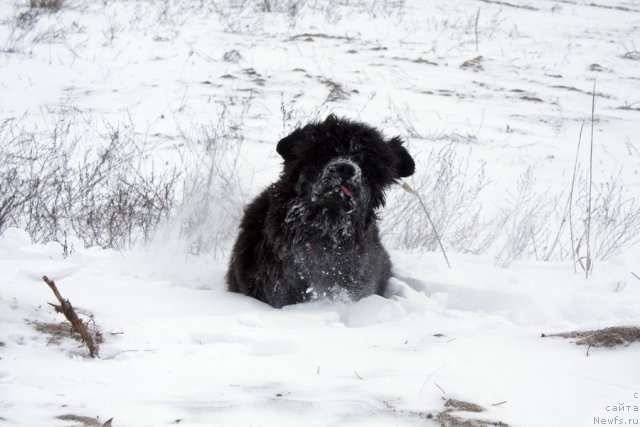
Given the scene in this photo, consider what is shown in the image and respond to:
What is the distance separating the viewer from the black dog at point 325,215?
4574 millimetres

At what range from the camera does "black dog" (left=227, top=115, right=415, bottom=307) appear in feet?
15.0

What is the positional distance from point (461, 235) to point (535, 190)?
2401mm

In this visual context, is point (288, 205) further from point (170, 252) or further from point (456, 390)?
point (456, 390)

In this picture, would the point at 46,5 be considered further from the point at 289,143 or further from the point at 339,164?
the point at 339,164

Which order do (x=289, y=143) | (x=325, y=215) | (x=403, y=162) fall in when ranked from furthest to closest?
(x=403, y=162)
(x=289, y=143)
(x=325, y=215)

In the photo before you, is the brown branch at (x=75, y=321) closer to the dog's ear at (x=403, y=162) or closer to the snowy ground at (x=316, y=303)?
the snowy ground at (x=316, y=303)

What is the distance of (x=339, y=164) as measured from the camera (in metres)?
4.46

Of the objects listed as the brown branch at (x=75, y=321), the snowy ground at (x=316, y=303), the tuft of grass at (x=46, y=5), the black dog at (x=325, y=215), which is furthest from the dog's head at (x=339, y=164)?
the tuft of grass at (x=46, y=5)

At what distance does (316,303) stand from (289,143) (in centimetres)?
132

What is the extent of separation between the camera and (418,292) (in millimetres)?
5367

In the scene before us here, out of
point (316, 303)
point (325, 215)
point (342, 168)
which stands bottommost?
point (316, 303)

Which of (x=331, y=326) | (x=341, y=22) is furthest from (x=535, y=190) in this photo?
(x=341, y=22)

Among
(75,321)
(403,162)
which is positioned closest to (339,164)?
(403,162)

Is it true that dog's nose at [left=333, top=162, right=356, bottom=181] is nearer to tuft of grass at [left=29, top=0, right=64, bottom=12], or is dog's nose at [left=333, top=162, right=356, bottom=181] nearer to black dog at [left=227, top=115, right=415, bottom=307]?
black dog at [left=227, top=115, right=415, bottom=307]
